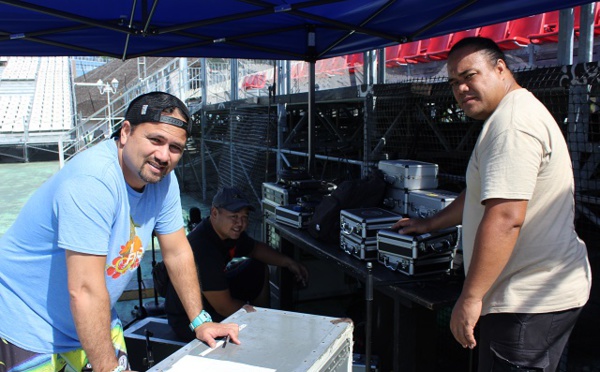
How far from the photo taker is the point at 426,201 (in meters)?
3.56

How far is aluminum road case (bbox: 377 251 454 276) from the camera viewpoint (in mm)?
2988

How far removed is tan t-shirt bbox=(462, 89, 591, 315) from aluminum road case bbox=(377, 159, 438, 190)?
5.67 ft

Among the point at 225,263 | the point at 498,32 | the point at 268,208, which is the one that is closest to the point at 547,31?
the point at 498,32

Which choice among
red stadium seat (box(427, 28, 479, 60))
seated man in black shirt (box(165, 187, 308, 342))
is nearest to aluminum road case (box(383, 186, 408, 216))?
seated man in black shirt (box(165, 187, 308, 342))

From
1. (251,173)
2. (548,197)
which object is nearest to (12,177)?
(251,173)

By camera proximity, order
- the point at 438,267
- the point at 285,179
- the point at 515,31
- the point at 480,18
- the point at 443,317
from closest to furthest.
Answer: the point at 438,267 → the point at 480,18 → the point at 443,317 → the point at 285,179 → the point at 515,31

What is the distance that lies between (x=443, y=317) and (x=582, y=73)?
7.17ft

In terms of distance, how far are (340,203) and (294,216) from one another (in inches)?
25.2

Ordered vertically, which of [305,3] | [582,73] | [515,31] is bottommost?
[582,73]

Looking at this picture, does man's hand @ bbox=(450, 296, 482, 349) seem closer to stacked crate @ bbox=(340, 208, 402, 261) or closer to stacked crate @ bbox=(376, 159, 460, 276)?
stacked crate @ bbox=(376, 159, 460, 276)

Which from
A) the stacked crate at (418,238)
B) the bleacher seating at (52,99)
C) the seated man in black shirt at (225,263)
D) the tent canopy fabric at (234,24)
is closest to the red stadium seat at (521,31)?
the tent canopy fabric at (234,24)

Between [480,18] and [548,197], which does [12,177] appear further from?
[548,197]

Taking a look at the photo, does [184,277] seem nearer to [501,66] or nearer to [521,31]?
[501,66]

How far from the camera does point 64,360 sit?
7.02 feet
